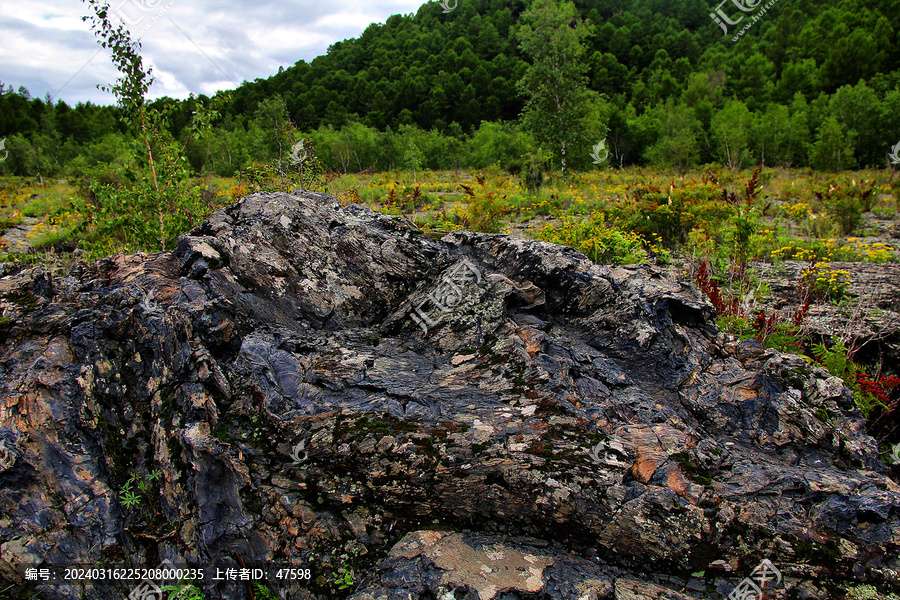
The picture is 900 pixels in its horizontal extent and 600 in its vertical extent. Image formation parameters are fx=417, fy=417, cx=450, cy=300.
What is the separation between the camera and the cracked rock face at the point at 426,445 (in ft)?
7.35

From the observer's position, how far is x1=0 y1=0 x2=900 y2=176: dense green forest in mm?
26938

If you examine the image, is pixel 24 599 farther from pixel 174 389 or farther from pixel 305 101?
pixel 305 101

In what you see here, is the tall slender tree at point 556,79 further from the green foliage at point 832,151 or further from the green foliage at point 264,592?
the green foliage at point 264,592

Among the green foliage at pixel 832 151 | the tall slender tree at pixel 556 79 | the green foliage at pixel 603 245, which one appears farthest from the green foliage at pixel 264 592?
the green foliage at pixel 832 151

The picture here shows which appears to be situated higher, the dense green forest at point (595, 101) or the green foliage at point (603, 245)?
the dense green forest at point (595, 101)

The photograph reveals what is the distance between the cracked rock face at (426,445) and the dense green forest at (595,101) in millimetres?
5368

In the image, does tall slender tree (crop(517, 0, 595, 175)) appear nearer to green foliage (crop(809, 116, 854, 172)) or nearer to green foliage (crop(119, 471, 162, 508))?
green foliage (crop(809, 116, 854, 172))

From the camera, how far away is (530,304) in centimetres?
362

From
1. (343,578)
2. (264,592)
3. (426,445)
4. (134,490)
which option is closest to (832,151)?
(426,445)

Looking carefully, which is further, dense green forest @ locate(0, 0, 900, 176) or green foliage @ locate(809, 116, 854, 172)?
dense green forest @ locate(0, 0, 900, 176)

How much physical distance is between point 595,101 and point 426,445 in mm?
27172

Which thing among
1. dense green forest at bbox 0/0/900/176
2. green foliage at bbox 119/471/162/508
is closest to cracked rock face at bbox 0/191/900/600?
green foliage at bbox 119/471/162/508

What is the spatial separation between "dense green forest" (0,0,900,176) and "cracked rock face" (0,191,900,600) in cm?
537

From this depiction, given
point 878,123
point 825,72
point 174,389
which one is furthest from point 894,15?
point 174,389
